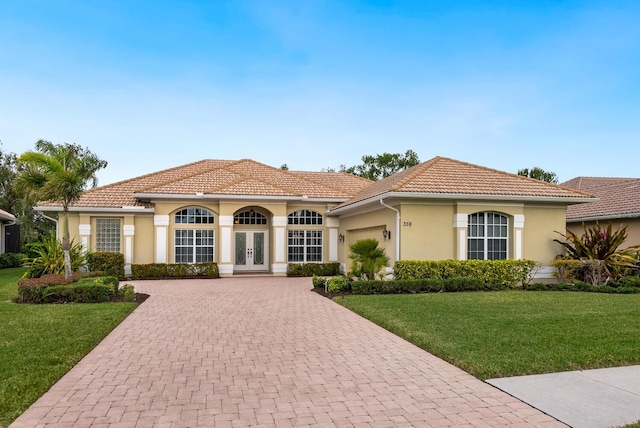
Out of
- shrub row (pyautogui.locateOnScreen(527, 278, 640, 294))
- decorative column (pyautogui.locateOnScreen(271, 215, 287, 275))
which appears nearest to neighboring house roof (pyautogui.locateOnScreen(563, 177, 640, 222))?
shrub row (pyautogui.locateOnScreen(527, 278, 640, 294))

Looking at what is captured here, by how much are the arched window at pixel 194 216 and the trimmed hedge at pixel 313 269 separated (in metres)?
4.31

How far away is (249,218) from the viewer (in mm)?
22344

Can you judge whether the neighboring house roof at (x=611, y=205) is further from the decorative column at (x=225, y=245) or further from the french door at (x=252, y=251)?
the decorative column at (x=225, y=245)

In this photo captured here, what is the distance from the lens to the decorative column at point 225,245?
20359 millimetres

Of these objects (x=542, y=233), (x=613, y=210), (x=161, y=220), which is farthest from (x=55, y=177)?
(x=613, y=210)

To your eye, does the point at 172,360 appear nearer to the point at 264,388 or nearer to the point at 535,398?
the point at 264,388

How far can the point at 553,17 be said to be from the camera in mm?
13734

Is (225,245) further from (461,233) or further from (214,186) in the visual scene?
(461,233)

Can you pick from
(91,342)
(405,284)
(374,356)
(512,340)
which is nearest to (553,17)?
(405,284)

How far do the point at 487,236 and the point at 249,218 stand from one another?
36.6 feet

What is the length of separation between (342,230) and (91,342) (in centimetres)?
1516

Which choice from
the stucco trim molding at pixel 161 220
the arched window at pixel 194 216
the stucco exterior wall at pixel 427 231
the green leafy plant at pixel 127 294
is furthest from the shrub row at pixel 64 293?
the stucco exterior wall at pixel 427 231

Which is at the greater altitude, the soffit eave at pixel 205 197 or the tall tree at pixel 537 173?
the tall tree at pixel 537 173

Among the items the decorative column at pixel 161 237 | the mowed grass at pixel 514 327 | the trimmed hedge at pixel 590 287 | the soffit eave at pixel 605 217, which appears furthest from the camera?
the decorative column at pixel 161 237
